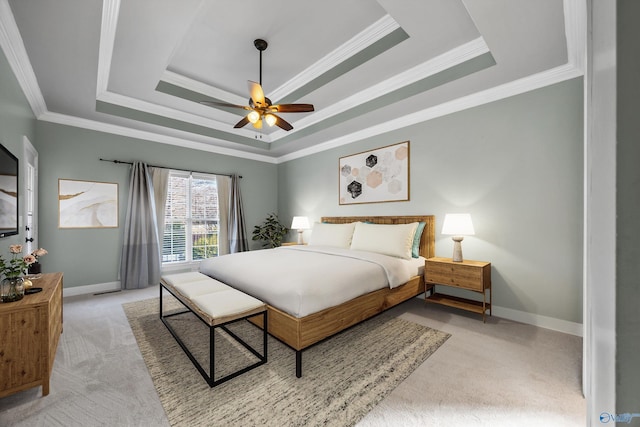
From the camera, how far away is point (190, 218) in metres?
5.05

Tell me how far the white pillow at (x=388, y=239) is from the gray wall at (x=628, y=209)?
2984mm

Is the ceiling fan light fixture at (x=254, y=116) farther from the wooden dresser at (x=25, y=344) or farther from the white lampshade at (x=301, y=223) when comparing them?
the white lampshade at (x=301, y=223)

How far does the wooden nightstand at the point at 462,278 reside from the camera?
282 centimetres

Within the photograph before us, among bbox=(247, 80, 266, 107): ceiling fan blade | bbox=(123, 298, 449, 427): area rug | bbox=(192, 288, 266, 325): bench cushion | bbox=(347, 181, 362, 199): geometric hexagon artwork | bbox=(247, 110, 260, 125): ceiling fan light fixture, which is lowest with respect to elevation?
bbox=(123, 298, 449, 427): area rug

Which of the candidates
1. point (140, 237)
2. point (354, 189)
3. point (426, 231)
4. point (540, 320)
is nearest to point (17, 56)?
point (140, 237)

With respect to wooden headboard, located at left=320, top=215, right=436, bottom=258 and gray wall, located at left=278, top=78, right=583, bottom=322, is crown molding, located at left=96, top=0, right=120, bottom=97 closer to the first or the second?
gray wall, located at left=278, top=78, right=583, bottom=322

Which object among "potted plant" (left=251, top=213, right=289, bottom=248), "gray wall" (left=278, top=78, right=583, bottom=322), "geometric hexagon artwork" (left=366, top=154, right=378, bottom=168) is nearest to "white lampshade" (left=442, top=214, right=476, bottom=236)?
"gray wall" (left=278, top=78, right=583, bottom=322)

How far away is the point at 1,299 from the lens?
68.4 inches

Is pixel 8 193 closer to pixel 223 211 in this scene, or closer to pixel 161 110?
pixel 161 110

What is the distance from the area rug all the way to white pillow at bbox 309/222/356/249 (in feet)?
4.57

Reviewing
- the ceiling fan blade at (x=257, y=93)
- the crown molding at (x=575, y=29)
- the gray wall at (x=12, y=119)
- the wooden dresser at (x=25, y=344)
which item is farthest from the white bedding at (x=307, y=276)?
the crown molding at (x=575, y=29)

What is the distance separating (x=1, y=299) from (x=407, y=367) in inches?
111

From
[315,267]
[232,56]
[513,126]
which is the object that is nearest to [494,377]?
[315,267]

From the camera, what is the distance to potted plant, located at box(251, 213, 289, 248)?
5.61 m
